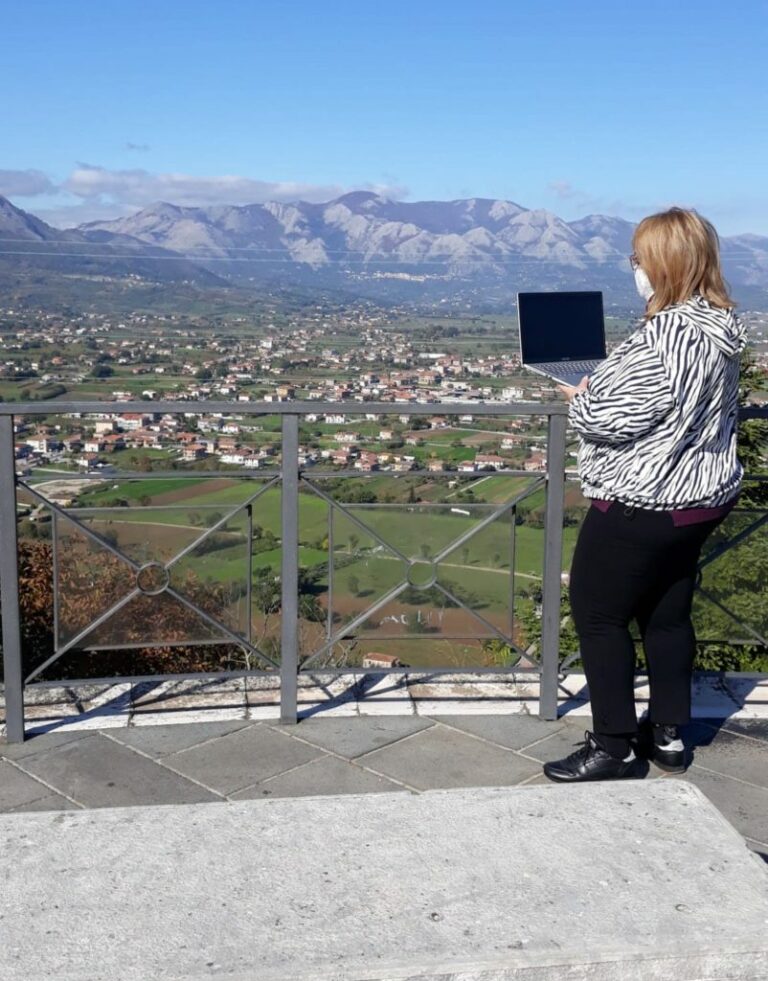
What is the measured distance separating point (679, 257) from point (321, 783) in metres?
2.10

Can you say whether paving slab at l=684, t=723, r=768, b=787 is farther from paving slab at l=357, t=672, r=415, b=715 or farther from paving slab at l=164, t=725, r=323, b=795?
paving slab at l=164, t=725, r=323, b=795

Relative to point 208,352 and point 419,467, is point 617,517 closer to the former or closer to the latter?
point 419,467

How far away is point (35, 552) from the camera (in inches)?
199

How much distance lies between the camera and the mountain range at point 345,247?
30.7 metres

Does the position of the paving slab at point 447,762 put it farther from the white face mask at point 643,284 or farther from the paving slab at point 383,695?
the white face mask at point 643,284

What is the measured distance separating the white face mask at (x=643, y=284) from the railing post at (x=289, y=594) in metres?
1.43

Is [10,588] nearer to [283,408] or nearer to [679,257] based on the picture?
[283,408]

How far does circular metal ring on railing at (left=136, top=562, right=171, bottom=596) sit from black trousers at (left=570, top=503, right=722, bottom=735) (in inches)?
63.4

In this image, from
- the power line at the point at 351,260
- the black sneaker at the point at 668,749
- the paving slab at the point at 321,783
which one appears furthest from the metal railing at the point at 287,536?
the power line at the point at 351,260

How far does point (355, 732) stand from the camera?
4238 millimetres

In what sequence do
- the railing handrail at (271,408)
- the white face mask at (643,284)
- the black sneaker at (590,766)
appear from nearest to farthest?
1. the white face mask at (643,284)
2. the black sneaker at (590,766)
3. the railing handrail at (271,408)

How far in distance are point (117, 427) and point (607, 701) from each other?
8.94 feet

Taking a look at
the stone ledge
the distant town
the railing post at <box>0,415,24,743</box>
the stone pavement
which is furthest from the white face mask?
the railing post at <box>0,415,24,743</box>

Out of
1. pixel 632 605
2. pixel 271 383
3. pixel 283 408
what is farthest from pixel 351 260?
pixel 632 605
